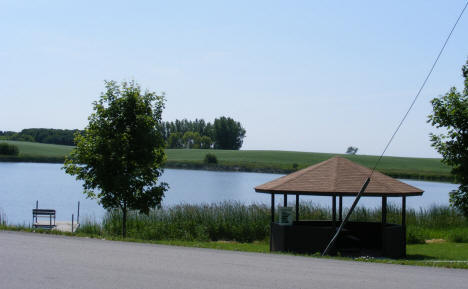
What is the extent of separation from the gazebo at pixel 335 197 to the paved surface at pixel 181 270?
2712 mm

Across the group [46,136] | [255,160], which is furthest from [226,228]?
[46,136]

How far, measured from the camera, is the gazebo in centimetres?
1523

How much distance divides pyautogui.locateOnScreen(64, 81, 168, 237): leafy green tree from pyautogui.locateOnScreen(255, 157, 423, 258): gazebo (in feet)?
14.7

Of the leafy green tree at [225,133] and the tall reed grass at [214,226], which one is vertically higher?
the leafy green tree at [225,133]

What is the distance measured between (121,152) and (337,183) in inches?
289

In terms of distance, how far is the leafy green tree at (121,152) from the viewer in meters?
18.2

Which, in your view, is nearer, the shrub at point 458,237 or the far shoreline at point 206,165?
the shrub at point 458,237

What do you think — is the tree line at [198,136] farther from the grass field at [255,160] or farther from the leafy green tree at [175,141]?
the grass field at [255,160]

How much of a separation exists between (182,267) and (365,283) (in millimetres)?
3316

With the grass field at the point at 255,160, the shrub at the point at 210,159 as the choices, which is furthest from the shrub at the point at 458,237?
the shrub at the point at 210,159

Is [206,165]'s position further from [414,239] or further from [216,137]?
[414,239]

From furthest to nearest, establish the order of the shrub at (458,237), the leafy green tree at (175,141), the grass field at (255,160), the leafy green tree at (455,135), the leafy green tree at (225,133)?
the leafy green tree at (175,141) → the leafy green tree at (225,133) → the grass field at (255,160) → the shrub at (458,237) → the leafy green tree at (455,135)

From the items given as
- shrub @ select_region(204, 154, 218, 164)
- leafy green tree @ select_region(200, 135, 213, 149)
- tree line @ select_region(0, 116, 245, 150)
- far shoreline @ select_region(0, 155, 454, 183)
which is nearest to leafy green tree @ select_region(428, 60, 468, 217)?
far shoreline @ select_region(0, 155, 454, 183)

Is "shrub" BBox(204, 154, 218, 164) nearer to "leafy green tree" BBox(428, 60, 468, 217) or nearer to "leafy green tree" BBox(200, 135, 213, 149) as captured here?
"leafy green tree" BBox(200, 135, 213, 149)
